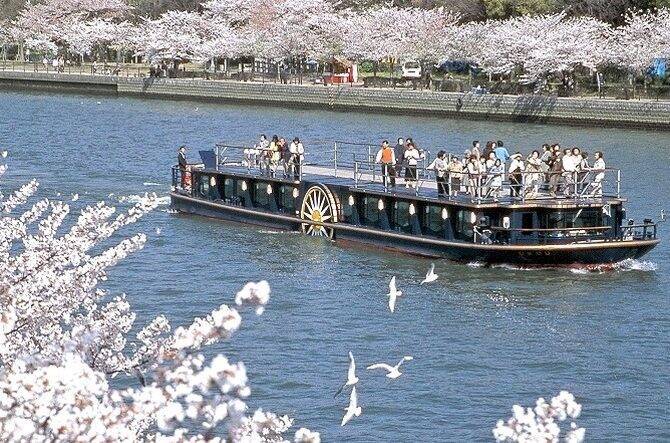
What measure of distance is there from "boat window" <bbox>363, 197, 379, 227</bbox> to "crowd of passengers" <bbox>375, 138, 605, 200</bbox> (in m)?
1.34

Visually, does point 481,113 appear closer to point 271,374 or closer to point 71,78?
point 71,78

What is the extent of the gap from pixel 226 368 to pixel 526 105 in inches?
2692

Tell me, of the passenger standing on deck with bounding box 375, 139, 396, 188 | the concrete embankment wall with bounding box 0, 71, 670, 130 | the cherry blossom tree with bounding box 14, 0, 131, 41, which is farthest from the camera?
the cherry blossom tree with bounding box 14, 0, 131, 41

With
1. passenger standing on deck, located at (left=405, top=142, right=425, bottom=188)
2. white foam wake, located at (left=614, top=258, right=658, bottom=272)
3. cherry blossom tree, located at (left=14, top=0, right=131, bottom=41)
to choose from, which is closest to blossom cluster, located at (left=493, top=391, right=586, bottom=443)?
white foam wake, located at (left=614, top=258, right=658, bottom=272)

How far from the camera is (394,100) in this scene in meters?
81.9

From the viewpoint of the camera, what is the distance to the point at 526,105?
2955 inches

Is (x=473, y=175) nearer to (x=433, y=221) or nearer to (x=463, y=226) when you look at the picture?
(x=463, y=226)

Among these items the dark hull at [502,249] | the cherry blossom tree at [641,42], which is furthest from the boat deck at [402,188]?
the cherry blossom tree at [641,42]

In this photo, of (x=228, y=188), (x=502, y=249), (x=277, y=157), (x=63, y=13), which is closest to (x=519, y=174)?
(x=502, y=249)

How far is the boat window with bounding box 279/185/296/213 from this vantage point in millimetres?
40344

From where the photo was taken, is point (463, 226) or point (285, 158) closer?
point (463, 226)

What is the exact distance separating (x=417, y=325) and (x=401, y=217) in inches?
341

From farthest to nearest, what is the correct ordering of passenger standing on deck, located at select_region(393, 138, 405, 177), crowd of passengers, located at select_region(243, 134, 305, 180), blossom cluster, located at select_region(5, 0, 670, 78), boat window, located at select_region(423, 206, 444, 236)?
blossom cluster, located at select_region(5, 0, 670, 78), crowd of passengers, located at select_region(243, 134, 305, 180), passenger standing on deck, located at select_region(393, 138, 405, 177), boat window, located at select_region(423, 206, 444, 236)

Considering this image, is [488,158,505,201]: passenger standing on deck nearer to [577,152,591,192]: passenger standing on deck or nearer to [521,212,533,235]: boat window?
[521,212,533,235]: boat window
